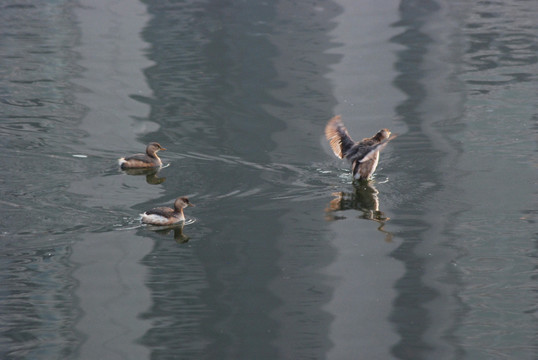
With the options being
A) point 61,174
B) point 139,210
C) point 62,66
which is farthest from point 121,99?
point 139,210

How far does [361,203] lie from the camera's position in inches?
365

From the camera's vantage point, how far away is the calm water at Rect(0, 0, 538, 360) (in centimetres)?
672

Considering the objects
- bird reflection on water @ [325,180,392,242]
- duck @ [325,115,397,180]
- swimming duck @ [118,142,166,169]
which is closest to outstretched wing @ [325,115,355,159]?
duck @ [325,115,397,180]

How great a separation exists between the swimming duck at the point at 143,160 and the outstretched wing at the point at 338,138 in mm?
1826

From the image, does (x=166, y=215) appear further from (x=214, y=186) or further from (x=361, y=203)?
(x=361, y=203)

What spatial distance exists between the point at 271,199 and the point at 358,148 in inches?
47.6

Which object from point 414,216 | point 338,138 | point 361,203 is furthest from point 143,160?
point 414,216

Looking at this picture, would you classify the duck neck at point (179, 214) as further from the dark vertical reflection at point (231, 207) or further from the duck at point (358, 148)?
the duck at point (358, 148)

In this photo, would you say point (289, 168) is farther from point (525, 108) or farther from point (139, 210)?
point (525, 108)

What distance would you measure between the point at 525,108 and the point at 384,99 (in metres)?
1.83

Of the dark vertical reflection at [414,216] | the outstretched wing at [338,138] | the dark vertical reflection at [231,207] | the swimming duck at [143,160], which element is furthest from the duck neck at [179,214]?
the outstretched wing at [338,138]

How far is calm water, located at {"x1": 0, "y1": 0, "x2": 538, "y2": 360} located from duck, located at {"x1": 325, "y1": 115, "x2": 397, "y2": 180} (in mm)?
168

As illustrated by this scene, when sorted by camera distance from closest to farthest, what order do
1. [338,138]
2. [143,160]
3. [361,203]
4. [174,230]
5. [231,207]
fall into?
[174,230]
[231,207]
[361,203]
[143,160]
[338,138]

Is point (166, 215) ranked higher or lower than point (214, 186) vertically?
higher
